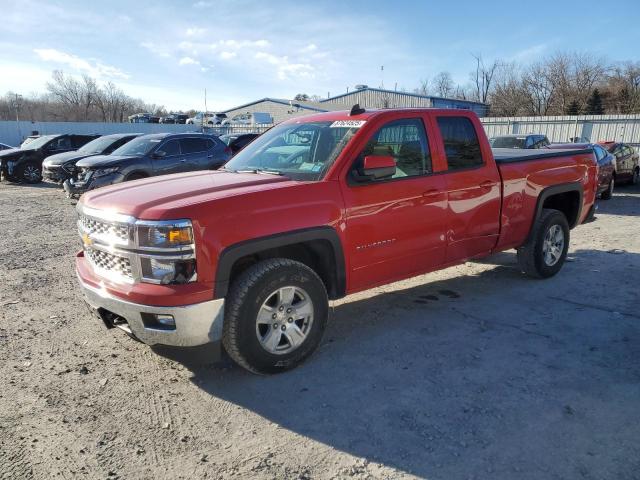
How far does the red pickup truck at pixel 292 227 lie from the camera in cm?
321

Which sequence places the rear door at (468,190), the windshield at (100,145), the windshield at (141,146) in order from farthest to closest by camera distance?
the windshield at (100,145)
the windshield at (141,146)
the rear door at (468,190)

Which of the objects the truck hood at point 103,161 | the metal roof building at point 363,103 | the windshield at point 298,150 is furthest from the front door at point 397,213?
the metal roof building at point 363,103

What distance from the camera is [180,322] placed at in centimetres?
317

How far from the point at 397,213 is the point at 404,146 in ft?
2.18

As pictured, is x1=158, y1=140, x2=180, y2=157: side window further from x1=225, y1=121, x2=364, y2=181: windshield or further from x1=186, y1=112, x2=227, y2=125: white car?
x1=186, y1=112, x2=227, y2=125: white car

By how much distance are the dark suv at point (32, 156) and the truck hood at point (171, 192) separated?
16.6 m

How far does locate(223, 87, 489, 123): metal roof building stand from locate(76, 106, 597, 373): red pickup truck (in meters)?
39.0

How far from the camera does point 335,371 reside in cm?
379

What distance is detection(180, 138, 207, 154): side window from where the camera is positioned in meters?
12.4

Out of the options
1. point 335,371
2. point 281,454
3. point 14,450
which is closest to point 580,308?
point 335,371

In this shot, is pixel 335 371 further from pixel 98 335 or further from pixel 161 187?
pixel 98 335

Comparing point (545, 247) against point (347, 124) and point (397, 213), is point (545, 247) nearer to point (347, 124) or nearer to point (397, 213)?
point (397, 213)

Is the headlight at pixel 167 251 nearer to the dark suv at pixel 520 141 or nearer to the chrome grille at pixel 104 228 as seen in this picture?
the chrome grille at pixel 104 228

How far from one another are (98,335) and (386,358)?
2583 mm
